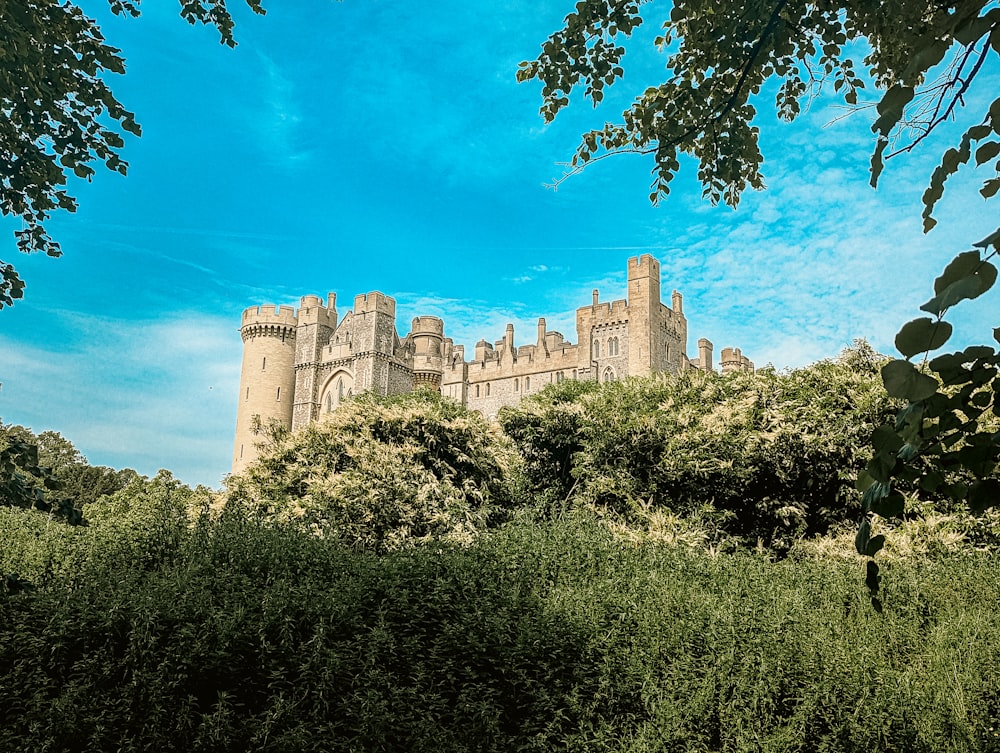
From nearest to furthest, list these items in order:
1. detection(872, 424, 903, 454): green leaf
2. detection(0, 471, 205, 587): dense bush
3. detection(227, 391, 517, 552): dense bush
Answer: detection(872, 424, 903, 454): green leaf < detection(0, 471, 205, 587): dense bush < detection(227, 391, 517, 552): dense bush

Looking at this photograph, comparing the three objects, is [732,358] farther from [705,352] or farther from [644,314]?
[644,314]

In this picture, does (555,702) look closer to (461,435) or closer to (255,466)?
(461,435)

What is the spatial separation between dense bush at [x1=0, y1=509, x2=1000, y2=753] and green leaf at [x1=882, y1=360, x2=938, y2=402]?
547 centimetres

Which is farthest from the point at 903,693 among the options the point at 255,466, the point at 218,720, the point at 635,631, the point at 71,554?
the point at 255,466

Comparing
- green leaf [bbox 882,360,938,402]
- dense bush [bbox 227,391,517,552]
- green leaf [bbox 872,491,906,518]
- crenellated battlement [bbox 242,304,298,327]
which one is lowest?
green leaf [bbox 872,491,906,518]

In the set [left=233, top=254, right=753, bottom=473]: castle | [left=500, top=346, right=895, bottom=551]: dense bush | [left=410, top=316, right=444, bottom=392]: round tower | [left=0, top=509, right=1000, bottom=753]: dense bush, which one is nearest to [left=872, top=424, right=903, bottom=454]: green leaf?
[left=0, top=509, right=1000, bottom=753]: dense bush

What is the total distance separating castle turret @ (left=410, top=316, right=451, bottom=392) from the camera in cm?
5212

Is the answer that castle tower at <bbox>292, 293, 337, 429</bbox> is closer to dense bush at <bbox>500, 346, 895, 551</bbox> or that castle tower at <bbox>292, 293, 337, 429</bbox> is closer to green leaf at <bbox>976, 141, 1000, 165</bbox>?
dense bush at <bbox>500, 346, 895, 551</bbox>

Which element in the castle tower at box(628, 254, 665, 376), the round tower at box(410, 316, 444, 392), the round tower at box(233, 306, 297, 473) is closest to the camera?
the castle tower at box(628, 254, 665, 376)

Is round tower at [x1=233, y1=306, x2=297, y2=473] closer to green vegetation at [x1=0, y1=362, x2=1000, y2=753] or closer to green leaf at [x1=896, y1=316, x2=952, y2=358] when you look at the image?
green vegetation at [x1=0, y1=362, x2=1000, y2=753]

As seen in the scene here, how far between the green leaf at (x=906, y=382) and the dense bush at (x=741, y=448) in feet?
38.3

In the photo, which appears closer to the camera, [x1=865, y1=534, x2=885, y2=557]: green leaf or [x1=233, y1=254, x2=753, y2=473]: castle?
[x1=865, y1=534, x2=885, y2=557]: green leaf

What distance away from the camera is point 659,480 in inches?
566

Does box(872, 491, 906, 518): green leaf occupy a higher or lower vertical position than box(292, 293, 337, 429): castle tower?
lower
